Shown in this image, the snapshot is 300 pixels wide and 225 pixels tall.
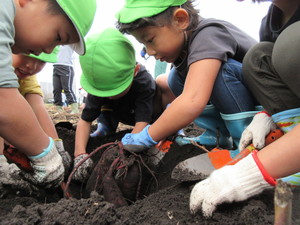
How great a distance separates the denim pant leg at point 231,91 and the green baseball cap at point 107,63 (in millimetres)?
669

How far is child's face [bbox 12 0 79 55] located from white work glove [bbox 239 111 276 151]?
3.20ft

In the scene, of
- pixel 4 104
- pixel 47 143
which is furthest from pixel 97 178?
pixel 4 104

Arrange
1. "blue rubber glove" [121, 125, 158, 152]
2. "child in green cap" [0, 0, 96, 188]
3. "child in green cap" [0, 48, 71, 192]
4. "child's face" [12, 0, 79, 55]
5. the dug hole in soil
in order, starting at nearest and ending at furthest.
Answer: the dug hole in soil
"child in green cap" [0, 0, 96, 188]
"child's face" [12, 0, 79, 55]
"child in green cap" [0, 48, 71, 192]
"blue rubber glove" [121, 125, 158, 152]

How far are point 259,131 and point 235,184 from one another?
42cm

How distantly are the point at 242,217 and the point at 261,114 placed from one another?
0.65 m

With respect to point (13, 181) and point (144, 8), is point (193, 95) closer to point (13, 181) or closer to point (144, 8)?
point (144, 8)

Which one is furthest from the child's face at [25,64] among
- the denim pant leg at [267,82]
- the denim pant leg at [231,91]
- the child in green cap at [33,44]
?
the denim pant leg at [267,82]

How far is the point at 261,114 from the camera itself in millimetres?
1252

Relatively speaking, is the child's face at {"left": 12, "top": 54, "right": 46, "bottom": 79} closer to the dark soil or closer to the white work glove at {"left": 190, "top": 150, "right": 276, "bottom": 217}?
the dark soil

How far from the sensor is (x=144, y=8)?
139cm

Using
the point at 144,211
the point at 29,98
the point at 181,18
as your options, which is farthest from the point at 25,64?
the point at 144,211

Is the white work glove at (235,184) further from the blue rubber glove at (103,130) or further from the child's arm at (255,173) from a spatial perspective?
the blue rubber glove at (103,130)

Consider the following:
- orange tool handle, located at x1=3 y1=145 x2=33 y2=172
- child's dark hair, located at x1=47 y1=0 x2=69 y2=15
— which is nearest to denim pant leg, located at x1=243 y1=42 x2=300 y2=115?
child's dark hair, located at x1=47 y1=0 x2=69 y2=15

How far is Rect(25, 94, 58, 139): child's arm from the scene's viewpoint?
1.90 m
